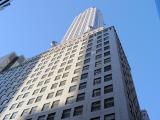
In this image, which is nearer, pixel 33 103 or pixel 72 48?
pixel 33 103

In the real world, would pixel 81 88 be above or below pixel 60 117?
above

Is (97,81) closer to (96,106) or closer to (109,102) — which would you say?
(96,106)

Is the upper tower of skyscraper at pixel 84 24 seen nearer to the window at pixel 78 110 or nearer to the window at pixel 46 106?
the window at pixel 46 106

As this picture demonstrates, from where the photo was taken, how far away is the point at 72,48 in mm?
Answer: 69188

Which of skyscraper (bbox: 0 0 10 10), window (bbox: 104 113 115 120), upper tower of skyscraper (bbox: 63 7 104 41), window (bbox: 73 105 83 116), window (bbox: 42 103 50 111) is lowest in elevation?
window (bbox: 104 113 115 120)

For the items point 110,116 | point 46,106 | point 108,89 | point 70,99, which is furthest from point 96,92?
point 46,106

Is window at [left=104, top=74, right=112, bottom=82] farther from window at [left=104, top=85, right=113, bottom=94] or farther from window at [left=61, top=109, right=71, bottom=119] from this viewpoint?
window at [left=61, top=109, right=71, bottom=119]

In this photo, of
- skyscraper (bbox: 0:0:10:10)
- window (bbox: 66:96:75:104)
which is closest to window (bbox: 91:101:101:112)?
window (bbox: 66:96:75:104)

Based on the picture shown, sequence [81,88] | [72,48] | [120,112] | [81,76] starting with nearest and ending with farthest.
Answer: [120,112] < [81,88] < [81,76] < [72,48]

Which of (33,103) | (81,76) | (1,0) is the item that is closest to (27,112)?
(33,103)

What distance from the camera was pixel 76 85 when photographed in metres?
49.2

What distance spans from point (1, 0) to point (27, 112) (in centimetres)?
2100

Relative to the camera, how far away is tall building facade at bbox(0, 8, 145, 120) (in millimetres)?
41156

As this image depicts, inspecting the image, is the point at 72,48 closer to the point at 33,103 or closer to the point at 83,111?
the point at 33,103
